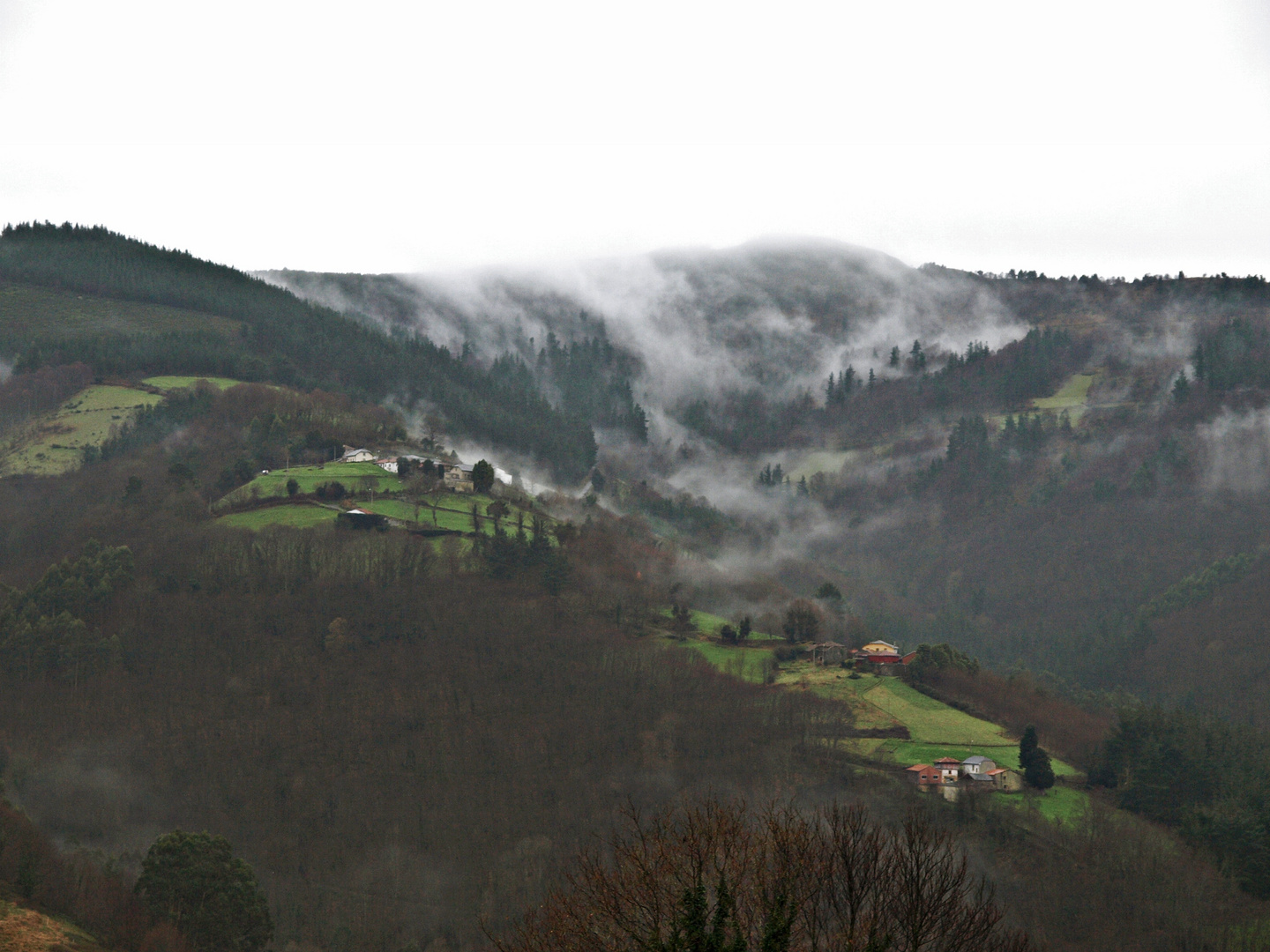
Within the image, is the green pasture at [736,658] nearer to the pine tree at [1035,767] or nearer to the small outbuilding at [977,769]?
the small outbuilding at [977,769]

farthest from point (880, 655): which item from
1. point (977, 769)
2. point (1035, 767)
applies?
point (1035, 767)

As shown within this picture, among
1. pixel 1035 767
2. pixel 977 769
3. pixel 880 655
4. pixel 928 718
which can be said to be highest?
pixel 880 655

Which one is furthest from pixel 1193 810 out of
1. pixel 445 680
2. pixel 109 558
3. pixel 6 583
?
pixel 6 583

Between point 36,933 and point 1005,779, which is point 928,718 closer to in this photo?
point 1005,779

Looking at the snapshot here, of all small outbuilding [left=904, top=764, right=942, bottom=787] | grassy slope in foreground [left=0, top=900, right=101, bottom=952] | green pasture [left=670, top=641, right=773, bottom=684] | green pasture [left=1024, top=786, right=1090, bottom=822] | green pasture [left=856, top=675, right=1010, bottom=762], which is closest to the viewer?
grassy slope in foreground [left=0, top=900, right=101, bottom=952]

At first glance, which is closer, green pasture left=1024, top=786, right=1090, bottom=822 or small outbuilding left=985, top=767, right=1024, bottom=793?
green pasture left=1024, top=786, right=1090, bottom=822

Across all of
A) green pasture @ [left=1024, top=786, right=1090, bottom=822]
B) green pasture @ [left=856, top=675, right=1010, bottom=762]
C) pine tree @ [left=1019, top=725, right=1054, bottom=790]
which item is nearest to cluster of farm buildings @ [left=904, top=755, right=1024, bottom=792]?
pine tree @ [left=1019, top=725, right=1054, bottom=790]

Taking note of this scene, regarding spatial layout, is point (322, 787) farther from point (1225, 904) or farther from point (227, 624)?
point (1225, 904)

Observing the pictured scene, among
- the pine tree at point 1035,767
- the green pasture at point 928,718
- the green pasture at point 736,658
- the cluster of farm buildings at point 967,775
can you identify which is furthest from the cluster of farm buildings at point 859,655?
the cluster of farm buildings at point 967,775

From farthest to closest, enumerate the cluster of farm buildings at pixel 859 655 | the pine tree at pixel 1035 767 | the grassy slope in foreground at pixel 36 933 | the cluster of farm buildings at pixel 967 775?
the cluster of farm buildings at pixel 859 655 → the pine tree at pixel 1035 767 → the cluster of farm buildings at pixel 967 775 → the grassy slope in foreground at pixel 36 933

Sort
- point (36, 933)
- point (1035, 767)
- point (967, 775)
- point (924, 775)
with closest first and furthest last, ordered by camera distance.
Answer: point (36, 933) → point (924, 775) → point (967, 775) → point (1035, 767)

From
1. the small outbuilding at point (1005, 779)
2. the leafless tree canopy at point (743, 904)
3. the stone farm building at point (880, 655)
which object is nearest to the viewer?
the leafless tree canopy at point (743, 904)

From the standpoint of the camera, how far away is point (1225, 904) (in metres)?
126

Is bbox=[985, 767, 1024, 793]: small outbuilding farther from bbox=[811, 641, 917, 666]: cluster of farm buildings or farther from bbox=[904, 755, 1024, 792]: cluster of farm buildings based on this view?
bbox=[811, 641, 917, 666]: cluster of farm buildings
